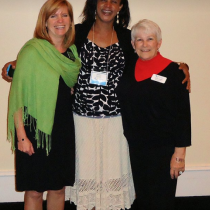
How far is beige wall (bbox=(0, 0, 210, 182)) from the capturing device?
8.87 feet

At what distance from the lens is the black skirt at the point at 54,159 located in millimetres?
2070

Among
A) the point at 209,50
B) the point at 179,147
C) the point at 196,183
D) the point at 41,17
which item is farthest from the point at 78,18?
the point at 196,183

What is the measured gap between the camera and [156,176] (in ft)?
6.98

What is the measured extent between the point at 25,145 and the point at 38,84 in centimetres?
38

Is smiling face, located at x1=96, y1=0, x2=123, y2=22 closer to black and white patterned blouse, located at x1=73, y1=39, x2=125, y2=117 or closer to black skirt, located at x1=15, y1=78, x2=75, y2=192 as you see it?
black and white patterned blouse, located at x1=73, y1=39, x2=125, y2=117

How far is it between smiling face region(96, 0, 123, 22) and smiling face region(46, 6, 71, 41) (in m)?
0.28

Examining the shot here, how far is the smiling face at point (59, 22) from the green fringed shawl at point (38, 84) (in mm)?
92

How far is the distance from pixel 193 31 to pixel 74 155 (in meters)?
1.50

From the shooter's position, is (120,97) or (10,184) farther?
(10,184)

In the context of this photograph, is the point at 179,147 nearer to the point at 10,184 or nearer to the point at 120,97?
the point at 120,97

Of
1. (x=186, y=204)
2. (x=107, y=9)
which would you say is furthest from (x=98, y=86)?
(x=186, y=204)

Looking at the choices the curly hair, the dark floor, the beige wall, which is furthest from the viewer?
the dark floor

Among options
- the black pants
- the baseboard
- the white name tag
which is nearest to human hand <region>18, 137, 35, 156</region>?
the black pants

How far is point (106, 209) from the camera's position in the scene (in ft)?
7.82
